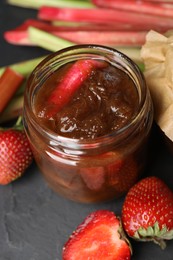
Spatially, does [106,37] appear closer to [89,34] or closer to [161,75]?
[89,34]

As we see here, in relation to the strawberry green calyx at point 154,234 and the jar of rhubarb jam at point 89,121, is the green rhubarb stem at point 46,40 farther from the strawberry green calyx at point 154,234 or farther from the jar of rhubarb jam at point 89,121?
the strawberry green calyx at point 154,234

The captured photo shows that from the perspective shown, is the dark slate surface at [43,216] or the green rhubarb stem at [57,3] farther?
the green rhubarb stem at [57,3]

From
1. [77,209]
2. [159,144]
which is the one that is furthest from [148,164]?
[77,209]

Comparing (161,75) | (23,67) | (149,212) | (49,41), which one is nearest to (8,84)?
(23,67)

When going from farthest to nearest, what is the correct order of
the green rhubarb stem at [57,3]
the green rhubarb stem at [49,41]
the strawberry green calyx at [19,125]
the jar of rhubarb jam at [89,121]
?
1. the green rhubarb stem at [57,3]
2. the green rhubarb stem at [49,41]
3. the strawberry green calyx at [19,125]
4. the jar of rhubarb jam at [89,121]

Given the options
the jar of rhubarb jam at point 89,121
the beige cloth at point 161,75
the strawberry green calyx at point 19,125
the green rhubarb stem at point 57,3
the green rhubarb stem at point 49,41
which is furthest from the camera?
the green rhubarb stem at point 57,3

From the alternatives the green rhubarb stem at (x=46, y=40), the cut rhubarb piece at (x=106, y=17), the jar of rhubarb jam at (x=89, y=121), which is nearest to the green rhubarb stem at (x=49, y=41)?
the green rhubarb stem at (x=46, y=40)
